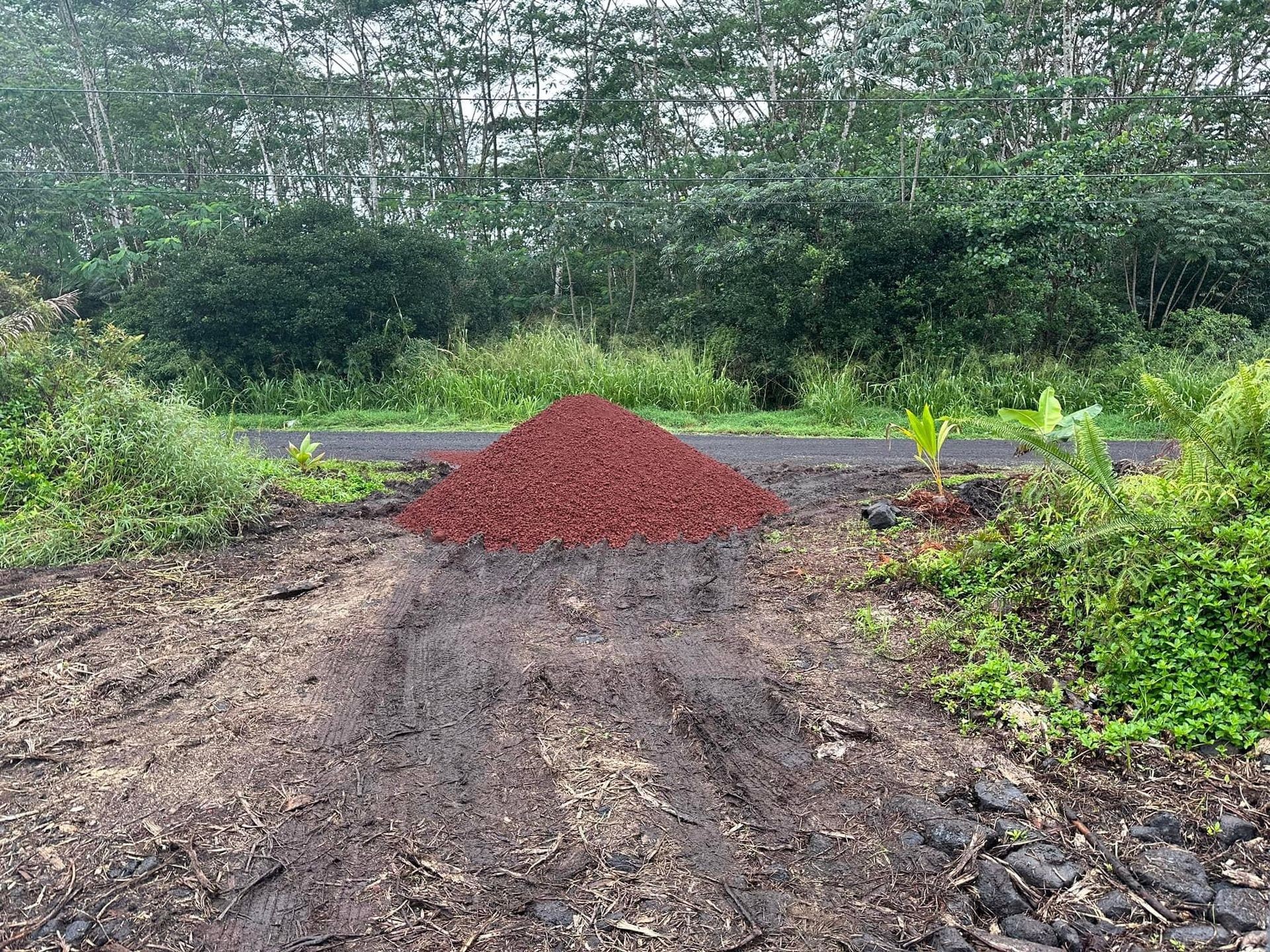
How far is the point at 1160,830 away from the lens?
246cm

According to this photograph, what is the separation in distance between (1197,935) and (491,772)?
2066 mm

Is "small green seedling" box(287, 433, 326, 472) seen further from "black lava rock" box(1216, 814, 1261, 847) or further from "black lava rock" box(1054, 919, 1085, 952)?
"black lava rock" box(1216, 814, 1261, 847)

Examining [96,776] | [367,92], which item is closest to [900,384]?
[96,776]

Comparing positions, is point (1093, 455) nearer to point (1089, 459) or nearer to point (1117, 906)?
point (1089, 459)

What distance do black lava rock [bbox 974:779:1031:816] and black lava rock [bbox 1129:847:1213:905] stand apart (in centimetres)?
32

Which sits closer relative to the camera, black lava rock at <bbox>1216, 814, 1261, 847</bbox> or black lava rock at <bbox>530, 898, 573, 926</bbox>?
black lava rock at <bbox>530, 898, 573, 926</bbox>

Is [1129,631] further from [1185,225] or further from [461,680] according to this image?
[1185,225]

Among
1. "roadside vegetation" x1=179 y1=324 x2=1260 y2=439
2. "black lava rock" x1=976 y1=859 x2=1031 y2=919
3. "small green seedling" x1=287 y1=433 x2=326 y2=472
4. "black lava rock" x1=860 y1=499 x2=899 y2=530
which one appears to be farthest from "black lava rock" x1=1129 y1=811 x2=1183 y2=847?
"roadside vegetation" x1=179 y1=324 x2=1260 y2=439

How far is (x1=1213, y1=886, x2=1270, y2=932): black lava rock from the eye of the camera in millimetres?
2080

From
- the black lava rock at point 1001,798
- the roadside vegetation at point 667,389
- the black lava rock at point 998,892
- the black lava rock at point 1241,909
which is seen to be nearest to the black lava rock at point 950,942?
the black lava rock at point 998,892

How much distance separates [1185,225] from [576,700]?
1468 cm

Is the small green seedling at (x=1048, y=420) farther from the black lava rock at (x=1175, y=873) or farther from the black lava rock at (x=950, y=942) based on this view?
the black lava rock at (x=950, y=942)

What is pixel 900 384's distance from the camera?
13.0 metres

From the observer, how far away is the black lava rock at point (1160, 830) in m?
2.42
